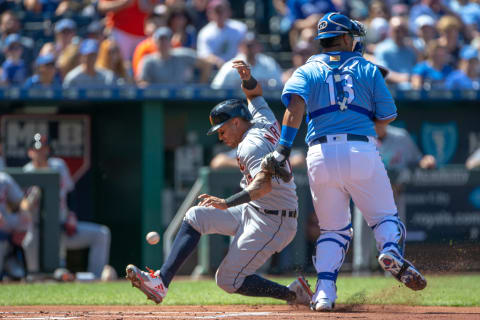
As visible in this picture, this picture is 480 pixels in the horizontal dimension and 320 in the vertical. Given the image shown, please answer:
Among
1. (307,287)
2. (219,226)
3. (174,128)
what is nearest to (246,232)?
(219,226)

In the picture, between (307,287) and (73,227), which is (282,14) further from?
(307,287)

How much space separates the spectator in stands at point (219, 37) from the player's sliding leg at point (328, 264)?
5.95m

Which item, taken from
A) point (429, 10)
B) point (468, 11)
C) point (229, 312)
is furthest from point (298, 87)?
point (468, 11)

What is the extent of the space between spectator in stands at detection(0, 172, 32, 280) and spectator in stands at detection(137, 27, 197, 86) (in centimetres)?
203

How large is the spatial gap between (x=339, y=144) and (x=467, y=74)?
6.41 m

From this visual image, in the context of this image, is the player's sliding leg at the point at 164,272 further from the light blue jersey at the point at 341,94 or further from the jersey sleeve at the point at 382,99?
the jersey sleeve at the point at 382,99

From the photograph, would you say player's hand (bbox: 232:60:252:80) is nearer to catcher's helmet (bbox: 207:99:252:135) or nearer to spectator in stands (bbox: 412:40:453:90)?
catcher's helmet (bbox: 207:99:252:135)

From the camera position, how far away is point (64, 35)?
36.5ft

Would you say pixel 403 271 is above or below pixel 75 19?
below

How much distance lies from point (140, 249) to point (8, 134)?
6.88ft

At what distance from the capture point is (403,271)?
5.33 metres

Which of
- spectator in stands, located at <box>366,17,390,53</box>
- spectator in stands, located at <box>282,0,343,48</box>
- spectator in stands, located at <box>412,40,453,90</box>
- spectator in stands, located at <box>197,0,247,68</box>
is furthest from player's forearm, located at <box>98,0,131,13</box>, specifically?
spectator in stands, located at <box>412,40,453,90</box>

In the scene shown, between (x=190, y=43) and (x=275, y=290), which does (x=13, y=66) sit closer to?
(x=190, y=43)

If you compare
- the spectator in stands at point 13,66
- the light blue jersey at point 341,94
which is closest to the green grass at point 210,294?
the light blue jersey at point 341,94
